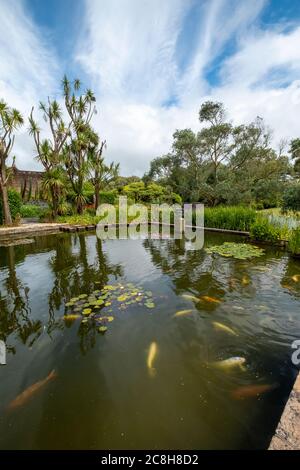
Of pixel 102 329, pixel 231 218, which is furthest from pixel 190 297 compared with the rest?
pixel 231 218

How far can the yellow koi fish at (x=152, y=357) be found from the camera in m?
2.03

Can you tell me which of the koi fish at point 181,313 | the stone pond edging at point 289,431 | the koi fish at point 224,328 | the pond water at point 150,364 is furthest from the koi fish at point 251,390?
the koi fish at point 181,313

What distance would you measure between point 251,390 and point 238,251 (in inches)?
187

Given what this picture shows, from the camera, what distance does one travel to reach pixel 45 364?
2109 mm

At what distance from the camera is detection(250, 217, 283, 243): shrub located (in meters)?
6.91

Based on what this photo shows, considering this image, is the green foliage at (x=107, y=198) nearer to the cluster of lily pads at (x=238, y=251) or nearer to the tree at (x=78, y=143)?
the tree at (x=78, y=143)

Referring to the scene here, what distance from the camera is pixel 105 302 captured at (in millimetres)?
3330

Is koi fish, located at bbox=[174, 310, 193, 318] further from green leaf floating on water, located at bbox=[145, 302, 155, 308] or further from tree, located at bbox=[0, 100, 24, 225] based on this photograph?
tree, located at bbox=[0, 100, 24, 225]

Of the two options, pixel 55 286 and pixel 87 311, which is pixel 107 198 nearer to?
pixel 55 286

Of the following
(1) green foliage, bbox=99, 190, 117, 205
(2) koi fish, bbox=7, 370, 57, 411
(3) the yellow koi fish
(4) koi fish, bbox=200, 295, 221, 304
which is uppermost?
(1) green foliage, bbox=99, 190, 117, 205

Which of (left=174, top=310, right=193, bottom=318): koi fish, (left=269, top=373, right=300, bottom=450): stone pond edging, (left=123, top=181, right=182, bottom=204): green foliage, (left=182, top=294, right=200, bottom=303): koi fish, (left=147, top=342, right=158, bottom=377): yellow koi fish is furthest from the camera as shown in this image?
(left=123, top=181, right=182, bottom=204): green foliage

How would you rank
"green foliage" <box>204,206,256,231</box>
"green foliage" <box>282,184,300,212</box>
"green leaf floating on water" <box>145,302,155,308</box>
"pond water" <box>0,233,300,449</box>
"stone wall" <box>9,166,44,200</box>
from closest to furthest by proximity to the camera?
"pond water" <box>0,233,300,449</box>, "green leaf floating on water" <box>145,302,155,308</box>, "green foliage" <box>282,184,300,212</box>, "green foliage" <box>204,206,256,231</box>, "stone wall" <box>9,166,44,200</box>

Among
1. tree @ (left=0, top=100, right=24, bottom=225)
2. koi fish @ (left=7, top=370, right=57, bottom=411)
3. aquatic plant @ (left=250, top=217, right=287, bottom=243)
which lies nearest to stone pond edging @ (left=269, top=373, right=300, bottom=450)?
koi fish @ (left=7, top=370, right=57, bottom=411)

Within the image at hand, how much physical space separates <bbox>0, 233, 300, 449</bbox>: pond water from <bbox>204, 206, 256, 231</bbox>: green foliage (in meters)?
4.66
